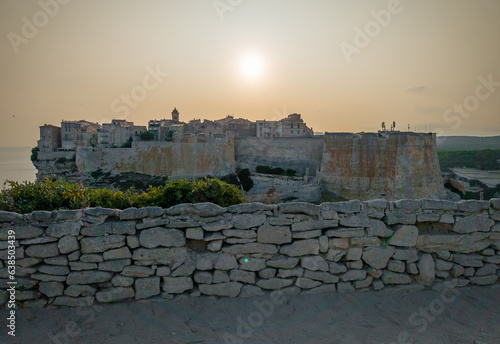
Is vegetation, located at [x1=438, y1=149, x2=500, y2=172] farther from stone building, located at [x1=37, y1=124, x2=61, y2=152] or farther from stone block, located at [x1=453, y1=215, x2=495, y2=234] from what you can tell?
stone building, located at [x1=37, y1=124, x2=61, y2=152]

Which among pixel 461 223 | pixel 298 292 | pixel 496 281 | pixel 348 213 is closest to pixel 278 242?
pixel 298 292

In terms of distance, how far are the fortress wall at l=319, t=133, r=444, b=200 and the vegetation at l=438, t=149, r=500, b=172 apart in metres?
33.4

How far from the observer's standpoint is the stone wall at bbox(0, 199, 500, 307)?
414 centimetres

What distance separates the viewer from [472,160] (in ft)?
224

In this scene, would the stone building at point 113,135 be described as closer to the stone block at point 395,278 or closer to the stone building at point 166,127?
the stone building at point 166,127

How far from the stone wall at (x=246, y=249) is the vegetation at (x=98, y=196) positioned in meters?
0.59

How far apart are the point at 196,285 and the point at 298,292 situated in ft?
4.41

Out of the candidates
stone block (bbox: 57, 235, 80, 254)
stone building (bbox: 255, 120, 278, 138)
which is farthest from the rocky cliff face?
stone block (bbox: 57, 235, 80, 254)

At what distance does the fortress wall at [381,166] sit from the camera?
36.9m

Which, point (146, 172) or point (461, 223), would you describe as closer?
point (461, 223)

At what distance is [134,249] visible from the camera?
166 inches

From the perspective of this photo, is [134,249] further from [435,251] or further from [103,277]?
[435,251]

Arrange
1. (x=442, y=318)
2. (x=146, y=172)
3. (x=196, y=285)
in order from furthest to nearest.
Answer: (x=146, y=172) → (x=196, y=285) → (x=442, y=318)

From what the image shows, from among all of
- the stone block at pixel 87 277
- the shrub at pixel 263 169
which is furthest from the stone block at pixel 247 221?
the shrub at pixel 263 169
